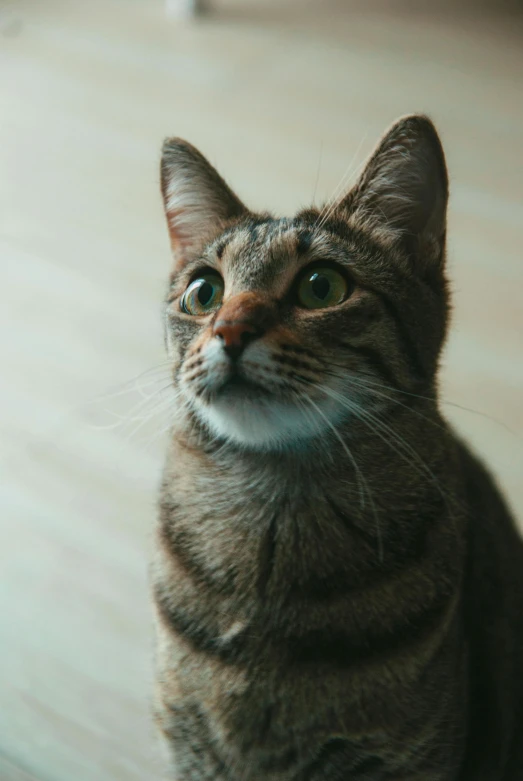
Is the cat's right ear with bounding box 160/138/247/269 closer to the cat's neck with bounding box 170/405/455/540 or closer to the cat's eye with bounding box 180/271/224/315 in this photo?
the cat's eye with bounding box 180/271/224/315

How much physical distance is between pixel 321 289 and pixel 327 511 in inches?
8.4

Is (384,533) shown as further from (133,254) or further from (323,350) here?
(133,254)

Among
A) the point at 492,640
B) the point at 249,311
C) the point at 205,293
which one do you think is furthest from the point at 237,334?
the point at 492,640

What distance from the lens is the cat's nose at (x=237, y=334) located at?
724 mm

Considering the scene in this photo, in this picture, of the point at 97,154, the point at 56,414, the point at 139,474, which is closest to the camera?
the point at 139,474

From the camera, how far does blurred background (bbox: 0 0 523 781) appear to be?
3.98 ft

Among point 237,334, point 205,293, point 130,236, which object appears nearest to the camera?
point 237,334

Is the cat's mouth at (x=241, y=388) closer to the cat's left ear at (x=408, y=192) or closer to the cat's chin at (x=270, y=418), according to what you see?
the cat's chin at (x=270, y=418)

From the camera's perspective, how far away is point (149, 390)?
1537 millimetres

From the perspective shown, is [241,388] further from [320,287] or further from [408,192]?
[408,192]

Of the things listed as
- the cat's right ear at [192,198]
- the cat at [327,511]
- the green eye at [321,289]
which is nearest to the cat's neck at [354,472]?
the cat at [327,511]

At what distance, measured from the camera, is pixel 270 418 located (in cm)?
75

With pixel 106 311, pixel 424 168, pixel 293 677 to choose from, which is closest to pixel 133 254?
pixel 106 311

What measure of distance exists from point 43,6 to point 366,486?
7.31 feet
